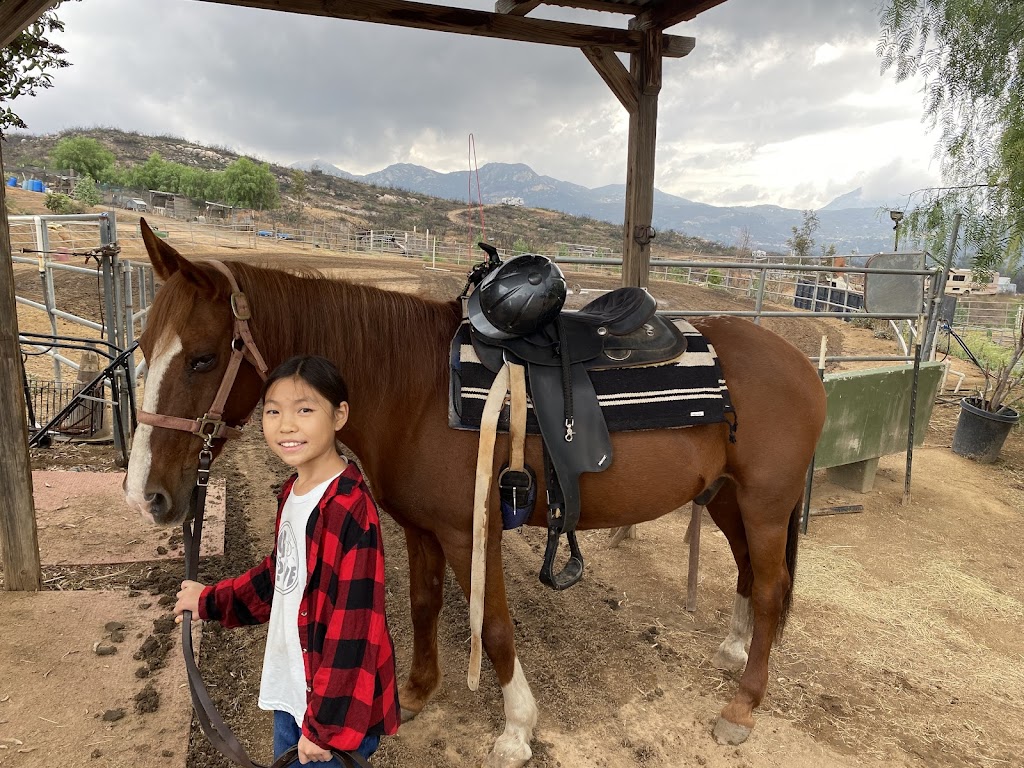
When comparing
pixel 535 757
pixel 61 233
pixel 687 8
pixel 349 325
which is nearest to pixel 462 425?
pixel 349 325

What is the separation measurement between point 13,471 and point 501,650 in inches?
104

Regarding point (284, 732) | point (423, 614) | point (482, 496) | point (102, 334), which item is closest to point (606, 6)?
point (482, 496)

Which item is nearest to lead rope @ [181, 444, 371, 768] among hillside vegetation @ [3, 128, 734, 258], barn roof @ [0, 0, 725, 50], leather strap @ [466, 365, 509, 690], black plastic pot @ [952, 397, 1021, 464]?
leather strap @ [466, 365, 509, 690]

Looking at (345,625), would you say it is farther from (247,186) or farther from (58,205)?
(247,186)

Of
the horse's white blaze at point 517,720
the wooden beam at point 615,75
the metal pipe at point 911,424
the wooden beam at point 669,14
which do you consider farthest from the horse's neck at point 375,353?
the metal pipe at point 911,424

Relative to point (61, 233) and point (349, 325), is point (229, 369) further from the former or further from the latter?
point (61, 233)

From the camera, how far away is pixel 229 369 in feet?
5.62

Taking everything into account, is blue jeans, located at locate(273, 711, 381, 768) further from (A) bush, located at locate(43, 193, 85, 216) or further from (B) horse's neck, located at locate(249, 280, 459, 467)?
(A) bush, located at locate(43, 193, 85, 216)

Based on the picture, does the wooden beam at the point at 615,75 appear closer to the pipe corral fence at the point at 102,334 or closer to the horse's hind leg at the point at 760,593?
the horse's hind leg at the point at 760,593

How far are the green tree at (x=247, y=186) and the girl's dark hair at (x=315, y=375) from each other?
184ft

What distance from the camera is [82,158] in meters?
A: 50.1

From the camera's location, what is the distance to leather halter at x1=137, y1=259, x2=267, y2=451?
1.68 m

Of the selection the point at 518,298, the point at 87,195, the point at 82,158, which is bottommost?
the point at 518,298

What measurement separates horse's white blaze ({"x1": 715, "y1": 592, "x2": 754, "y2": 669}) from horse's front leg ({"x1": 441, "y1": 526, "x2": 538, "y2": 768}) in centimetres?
116
